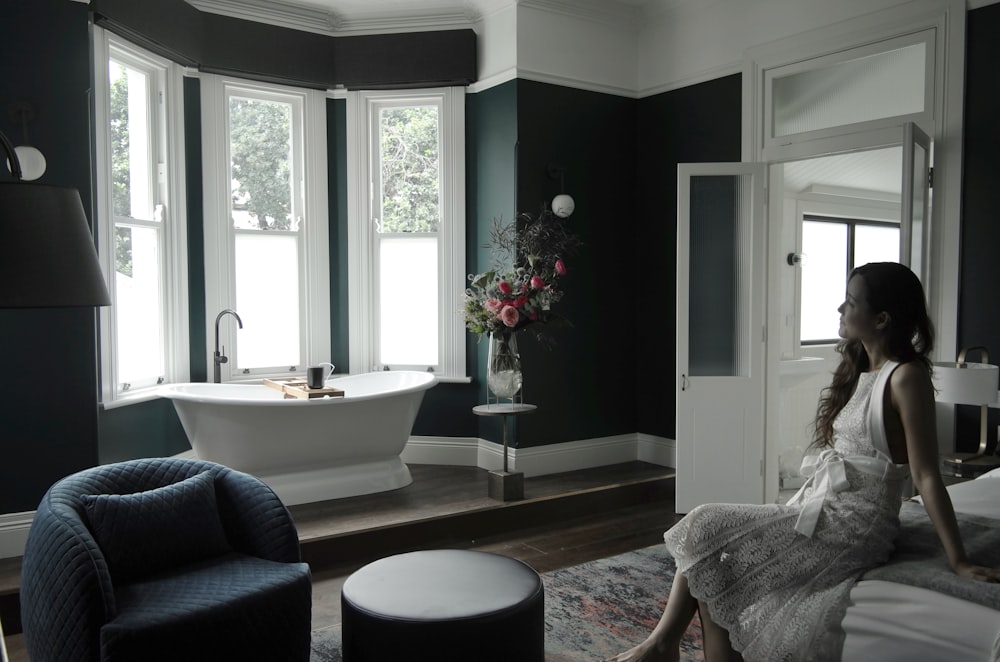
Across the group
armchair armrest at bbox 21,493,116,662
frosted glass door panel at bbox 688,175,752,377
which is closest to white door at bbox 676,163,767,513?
frosted glass door panel at bbox 688,175,752,377

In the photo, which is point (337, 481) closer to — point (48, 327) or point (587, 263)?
point (48, 327)

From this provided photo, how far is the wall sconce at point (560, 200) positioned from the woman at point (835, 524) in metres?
2.99

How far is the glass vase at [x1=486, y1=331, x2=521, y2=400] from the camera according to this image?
439cm

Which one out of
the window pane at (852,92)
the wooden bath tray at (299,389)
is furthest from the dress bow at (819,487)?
the wooden bath tray at (299,389)

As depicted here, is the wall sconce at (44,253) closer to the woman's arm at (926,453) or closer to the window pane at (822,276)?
the woman's arm at (926,453)

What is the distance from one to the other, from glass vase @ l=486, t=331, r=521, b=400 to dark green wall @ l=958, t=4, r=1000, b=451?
7.41 feet

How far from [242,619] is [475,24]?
13.6 ft

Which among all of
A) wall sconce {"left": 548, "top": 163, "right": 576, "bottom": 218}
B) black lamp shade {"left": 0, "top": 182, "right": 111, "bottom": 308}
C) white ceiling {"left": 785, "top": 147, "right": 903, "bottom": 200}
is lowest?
black lamp shade {"left": 0, "top": 182, "right": 111, "bottom": 308}

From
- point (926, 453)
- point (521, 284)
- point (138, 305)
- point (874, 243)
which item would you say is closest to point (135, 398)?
point (138, 305)

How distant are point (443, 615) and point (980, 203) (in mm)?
3251

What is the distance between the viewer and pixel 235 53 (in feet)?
16.2

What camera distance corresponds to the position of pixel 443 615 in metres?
2.27

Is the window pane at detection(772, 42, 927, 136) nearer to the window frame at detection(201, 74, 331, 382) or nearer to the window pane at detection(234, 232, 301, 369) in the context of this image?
the window frame at detection(201, 74, 331, 382)

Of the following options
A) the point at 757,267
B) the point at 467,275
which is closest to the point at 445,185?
the point at 467,275
